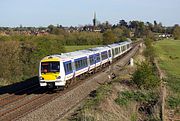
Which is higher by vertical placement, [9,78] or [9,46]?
[9,46]

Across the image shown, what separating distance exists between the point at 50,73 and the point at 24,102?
10.9 ft

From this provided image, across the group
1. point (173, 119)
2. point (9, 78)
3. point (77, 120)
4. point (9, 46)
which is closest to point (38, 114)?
point (77, 120)

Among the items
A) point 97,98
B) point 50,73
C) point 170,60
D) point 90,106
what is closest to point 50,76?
point 50,73

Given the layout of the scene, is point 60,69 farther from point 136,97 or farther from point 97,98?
point 136,97

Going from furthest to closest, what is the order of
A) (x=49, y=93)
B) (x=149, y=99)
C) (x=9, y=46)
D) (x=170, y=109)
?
(x=9, y=46)
(x=49, y=93)
(x=149, y=99)
(x=170, y=109)

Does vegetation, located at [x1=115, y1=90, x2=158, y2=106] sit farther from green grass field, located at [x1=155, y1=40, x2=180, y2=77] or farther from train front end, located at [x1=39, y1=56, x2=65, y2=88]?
green grass field, located at [x1=155, y1=40, x2=180, y2=77]

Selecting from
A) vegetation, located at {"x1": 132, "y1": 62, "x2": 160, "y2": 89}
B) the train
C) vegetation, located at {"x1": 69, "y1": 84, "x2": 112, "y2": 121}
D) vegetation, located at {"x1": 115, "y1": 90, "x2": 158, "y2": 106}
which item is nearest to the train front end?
the train

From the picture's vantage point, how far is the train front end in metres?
23.2

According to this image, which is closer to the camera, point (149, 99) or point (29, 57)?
point (149, 99)

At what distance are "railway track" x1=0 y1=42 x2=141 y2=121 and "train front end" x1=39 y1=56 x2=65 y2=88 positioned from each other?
2.24 feet

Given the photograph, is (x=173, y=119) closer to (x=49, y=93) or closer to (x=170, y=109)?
(x=170, y=109)

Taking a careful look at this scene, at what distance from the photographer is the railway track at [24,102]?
17.5 metres

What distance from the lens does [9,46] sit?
35625mm

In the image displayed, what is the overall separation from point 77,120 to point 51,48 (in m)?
27.2
